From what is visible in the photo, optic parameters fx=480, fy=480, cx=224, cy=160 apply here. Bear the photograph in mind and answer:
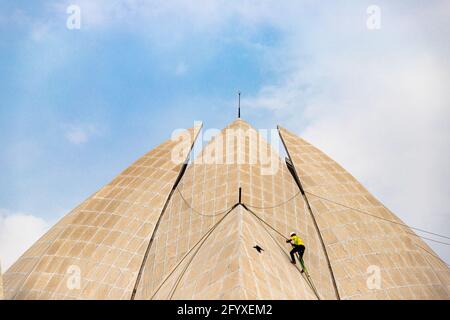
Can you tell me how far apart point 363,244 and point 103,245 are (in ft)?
38.3

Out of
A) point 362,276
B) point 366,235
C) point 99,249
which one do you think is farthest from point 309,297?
point 99,249

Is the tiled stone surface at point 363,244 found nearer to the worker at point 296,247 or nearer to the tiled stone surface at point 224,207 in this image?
the tiled stone surface at point 224,207

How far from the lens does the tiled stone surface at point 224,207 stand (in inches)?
778

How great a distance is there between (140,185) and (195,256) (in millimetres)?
8462

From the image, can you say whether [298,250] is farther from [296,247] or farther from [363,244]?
[363,244]

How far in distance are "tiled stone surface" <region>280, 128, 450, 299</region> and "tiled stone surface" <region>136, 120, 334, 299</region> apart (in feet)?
2.53

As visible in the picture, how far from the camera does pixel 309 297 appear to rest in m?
15.4

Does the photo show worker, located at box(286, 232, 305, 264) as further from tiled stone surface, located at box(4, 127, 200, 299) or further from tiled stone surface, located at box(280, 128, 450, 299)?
tiled stone surface, located at box(4, 127, 200, 299)

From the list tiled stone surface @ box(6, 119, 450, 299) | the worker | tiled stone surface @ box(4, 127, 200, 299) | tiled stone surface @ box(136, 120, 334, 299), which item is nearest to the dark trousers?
the worker

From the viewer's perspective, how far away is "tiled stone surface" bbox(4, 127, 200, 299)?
2031cm

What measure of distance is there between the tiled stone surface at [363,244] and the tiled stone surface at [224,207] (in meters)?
0.77

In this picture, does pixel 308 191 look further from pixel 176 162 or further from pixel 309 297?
pixel 309 297
